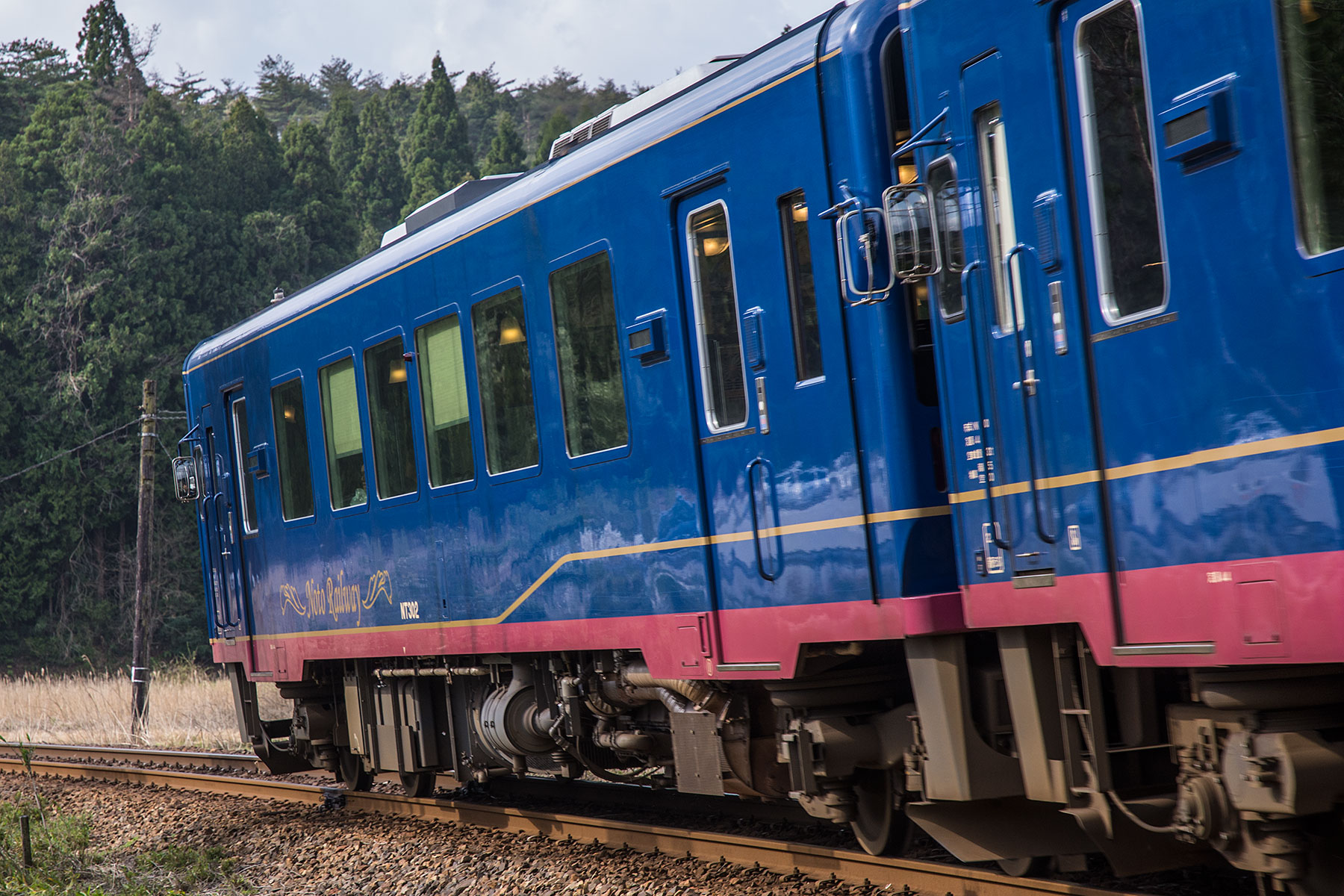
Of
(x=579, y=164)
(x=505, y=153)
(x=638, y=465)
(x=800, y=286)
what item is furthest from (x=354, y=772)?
(x=505, y=153)

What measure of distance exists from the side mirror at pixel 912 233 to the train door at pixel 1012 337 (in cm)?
5

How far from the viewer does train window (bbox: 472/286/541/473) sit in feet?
26.8

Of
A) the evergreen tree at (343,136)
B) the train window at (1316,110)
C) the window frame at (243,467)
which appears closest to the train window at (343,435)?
the window frame at (243,467)

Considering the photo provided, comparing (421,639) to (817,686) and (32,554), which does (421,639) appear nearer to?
(817,686)

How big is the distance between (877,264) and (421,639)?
500 centimetres

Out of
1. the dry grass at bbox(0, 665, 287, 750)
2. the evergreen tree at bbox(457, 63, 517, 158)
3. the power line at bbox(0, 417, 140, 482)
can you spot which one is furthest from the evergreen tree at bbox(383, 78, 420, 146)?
the dry grass at bbox(0, 665, 287, 750)

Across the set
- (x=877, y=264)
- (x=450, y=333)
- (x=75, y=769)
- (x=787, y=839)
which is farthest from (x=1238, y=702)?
(x=75, y=769)

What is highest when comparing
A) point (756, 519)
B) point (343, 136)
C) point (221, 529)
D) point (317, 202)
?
point (343, 136)

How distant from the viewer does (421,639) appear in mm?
9453

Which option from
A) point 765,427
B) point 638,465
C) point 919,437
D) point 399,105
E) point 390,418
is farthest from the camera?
point 399,105

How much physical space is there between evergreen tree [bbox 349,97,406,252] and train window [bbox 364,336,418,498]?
38.9 metres

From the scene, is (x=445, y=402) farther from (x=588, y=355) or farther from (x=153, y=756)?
(x=153, y=756)

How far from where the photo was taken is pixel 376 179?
168 feet

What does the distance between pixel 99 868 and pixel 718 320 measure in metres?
6.00
